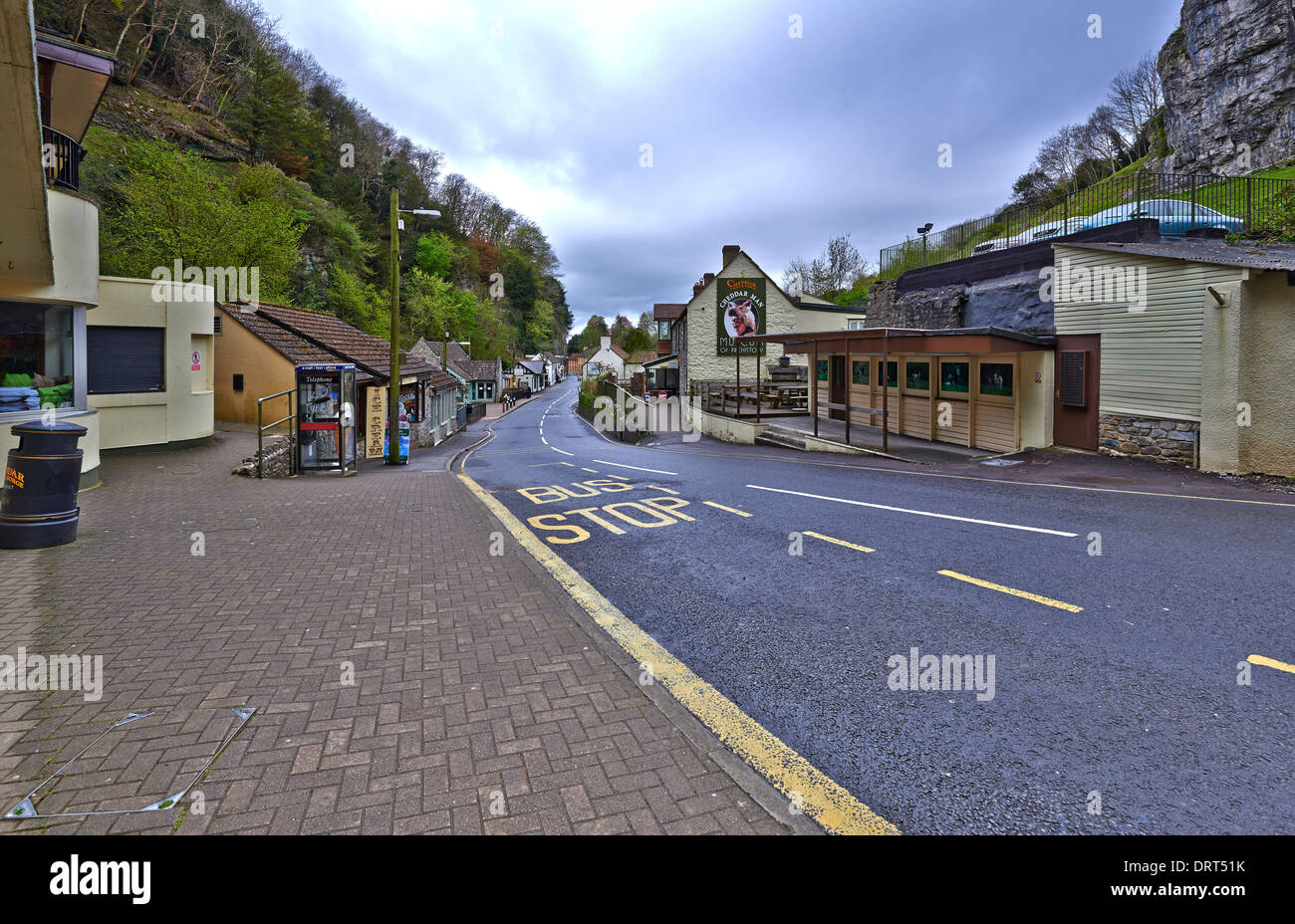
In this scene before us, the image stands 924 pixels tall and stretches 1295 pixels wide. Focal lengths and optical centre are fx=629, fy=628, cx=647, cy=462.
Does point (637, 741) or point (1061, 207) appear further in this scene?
point (1061, 207)

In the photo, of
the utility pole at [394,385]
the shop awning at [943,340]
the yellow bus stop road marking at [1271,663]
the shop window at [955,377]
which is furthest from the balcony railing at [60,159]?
the shop window at [955,377]

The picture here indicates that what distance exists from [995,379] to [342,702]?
57.9ft

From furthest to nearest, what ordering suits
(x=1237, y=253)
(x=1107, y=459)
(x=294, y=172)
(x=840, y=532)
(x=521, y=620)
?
(x=294, y=172) → (x=1107, y=459) → (x=1237, y=253) → (x=840, y=532) → (x=521, y=620)

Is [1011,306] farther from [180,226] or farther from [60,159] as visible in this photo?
[180,226]

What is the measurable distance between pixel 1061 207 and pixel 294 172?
5254 centimetres

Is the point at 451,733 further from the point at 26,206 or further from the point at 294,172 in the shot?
the point at 294,172

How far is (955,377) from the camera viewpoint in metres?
18.5

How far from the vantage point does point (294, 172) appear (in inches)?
1957

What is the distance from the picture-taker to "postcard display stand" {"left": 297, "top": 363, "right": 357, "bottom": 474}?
14.7 m

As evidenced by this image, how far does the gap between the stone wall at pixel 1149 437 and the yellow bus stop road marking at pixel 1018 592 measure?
391 inches

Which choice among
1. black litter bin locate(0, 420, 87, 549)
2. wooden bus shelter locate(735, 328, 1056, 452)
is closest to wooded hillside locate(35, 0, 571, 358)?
black litter bin locate(0, 420, 87, 549)

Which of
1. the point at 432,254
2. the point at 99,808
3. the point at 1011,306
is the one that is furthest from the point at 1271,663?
the point at 432,254

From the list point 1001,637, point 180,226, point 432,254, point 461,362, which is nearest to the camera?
point 1001,637
